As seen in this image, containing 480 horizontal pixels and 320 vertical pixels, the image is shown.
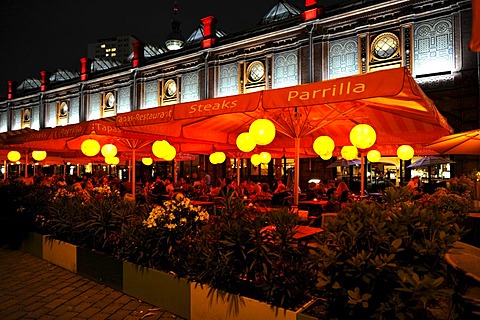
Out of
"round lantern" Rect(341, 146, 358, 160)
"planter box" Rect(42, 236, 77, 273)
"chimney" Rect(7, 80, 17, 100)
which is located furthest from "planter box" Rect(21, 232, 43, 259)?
"chimney" Rect(7, 80, 17, 100)

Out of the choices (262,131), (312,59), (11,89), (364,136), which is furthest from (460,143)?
(11,89)

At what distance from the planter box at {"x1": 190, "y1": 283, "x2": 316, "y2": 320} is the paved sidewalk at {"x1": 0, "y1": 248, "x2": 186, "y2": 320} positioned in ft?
1.61

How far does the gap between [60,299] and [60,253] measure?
5.84ft

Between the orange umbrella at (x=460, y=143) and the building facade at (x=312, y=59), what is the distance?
351 inches

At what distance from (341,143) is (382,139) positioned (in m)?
1.33

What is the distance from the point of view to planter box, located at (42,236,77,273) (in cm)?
620

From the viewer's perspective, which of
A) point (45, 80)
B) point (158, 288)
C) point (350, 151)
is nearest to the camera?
point (158, 288)

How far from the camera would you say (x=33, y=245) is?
7.35 meters

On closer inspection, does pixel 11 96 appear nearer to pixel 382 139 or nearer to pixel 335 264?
pixel 382 139

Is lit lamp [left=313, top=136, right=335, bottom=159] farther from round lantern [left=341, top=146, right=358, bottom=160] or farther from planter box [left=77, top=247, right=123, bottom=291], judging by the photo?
planter box [left=77, top=247, right=123, bottom=291]

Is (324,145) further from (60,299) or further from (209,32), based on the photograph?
(209,32)

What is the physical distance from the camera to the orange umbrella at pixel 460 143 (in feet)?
22.1

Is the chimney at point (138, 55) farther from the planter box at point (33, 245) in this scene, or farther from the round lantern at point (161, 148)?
the planter box at point (33, 245)

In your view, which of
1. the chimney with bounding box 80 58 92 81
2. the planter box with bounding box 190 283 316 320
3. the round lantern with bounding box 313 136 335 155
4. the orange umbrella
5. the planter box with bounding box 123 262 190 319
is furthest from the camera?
the chimney with bounding box 80 58 92 81
